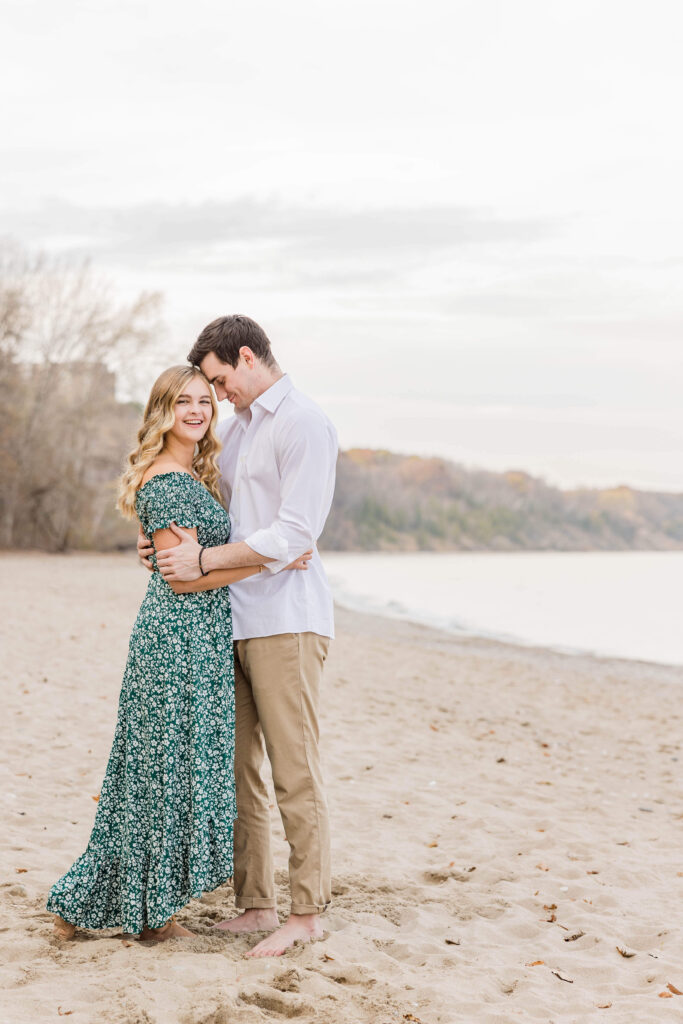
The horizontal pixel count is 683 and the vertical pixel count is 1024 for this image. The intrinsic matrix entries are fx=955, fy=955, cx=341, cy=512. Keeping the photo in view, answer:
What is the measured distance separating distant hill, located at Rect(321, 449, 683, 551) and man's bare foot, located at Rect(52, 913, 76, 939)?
81282 millimetres

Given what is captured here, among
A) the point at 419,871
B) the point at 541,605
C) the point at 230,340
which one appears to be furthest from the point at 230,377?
the point at 541,605

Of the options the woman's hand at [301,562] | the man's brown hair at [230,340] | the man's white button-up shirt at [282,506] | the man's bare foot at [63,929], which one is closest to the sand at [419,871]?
the man's bare foot at [63,929]

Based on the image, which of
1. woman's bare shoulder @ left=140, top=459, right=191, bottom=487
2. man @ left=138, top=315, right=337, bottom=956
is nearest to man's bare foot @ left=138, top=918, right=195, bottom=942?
man @ left=138, top=315, right=337, bottom=956

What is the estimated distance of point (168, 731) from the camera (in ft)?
10.3

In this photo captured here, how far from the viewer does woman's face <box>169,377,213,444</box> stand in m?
3.27

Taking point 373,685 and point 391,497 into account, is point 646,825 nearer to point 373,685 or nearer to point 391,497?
point 373,685

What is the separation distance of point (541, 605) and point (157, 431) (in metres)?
30.0

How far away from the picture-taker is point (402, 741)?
766cm

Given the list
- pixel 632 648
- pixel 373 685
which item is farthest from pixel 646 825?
pixel 632 648

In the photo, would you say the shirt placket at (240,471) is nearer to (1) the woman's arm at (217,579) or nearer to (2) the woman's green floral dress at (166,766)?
(2) the woman's green floral dress at (166,766)

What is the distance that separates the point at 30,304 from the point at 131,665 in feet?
111

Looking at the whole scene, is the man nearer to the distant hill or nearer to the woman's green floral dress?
the woman's green floral dress

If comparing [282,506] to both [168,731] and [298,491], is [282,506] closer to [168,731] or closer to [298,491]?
[298,491]

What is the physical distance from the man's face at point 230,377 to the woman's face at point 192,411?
6cm
